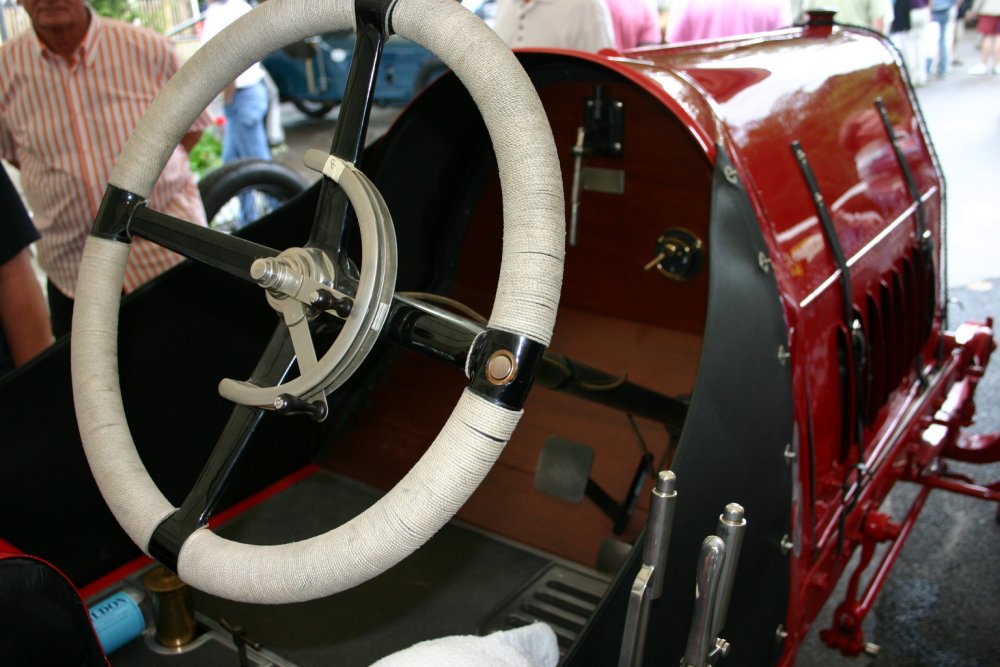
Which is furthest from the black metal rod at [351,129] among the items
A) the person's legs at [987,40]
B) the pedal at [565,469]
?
the person's legs at [987,40]

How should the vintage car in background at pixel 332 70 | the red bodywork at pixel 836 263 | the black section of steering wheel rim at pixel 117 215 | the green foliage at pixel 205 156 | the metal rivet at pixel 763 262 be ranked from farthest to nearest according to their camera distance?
the vintage car in background at pixel 332 70 < the green foliage at pixel 205 156 < the red bodywork at pixel 836 263 < the metal rivet at pixel 763 262 < the black section of steering wheel rim at pixel 117 215

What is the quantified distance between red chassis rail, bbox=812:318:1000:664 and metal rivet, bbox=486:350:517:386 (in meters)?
0.95

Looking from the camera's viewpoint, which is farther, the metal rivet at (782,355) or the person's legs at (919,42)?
the person's legs at (919,42)

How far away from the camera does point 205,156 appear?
244 inches

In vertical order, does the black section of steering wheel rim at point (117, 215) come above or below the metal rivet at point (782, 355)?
above

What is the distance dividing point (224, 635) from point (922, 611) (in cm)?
166

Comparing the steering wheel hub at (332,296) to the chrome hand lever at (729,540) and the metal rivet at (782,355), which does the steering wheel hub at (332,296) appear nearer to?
the chrome hand lever at (729,540)

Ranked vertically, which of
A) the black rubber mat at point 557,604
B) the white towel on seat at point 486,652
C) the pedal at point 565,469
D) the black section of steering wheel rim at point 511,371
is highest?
the black section of steering wheel rim at point 511,371

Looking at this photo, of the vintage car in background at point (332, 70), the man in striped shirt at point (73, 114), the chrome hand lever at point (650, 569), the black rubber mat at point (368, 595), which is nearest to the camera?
the chrome hand lever at point (650, 569)

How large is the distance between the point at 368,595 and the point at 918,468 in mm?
1302

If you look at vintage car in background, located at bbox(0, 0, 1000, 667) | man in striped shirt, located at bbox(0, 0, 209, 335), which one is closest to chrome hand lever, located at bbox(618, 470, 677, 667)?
vintage car in background, located at bbox(0, 0, 1000, 667)

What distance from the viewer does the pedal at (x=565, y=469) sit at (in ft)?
5.63

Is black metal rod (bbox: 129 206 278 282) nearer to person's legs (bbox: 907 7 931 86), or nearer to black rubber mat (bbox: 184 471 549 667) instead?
black rubber mat (bbox: 184 471 549 667)

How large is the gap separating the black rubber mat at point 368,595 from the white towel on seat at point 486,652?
0.55 metres
